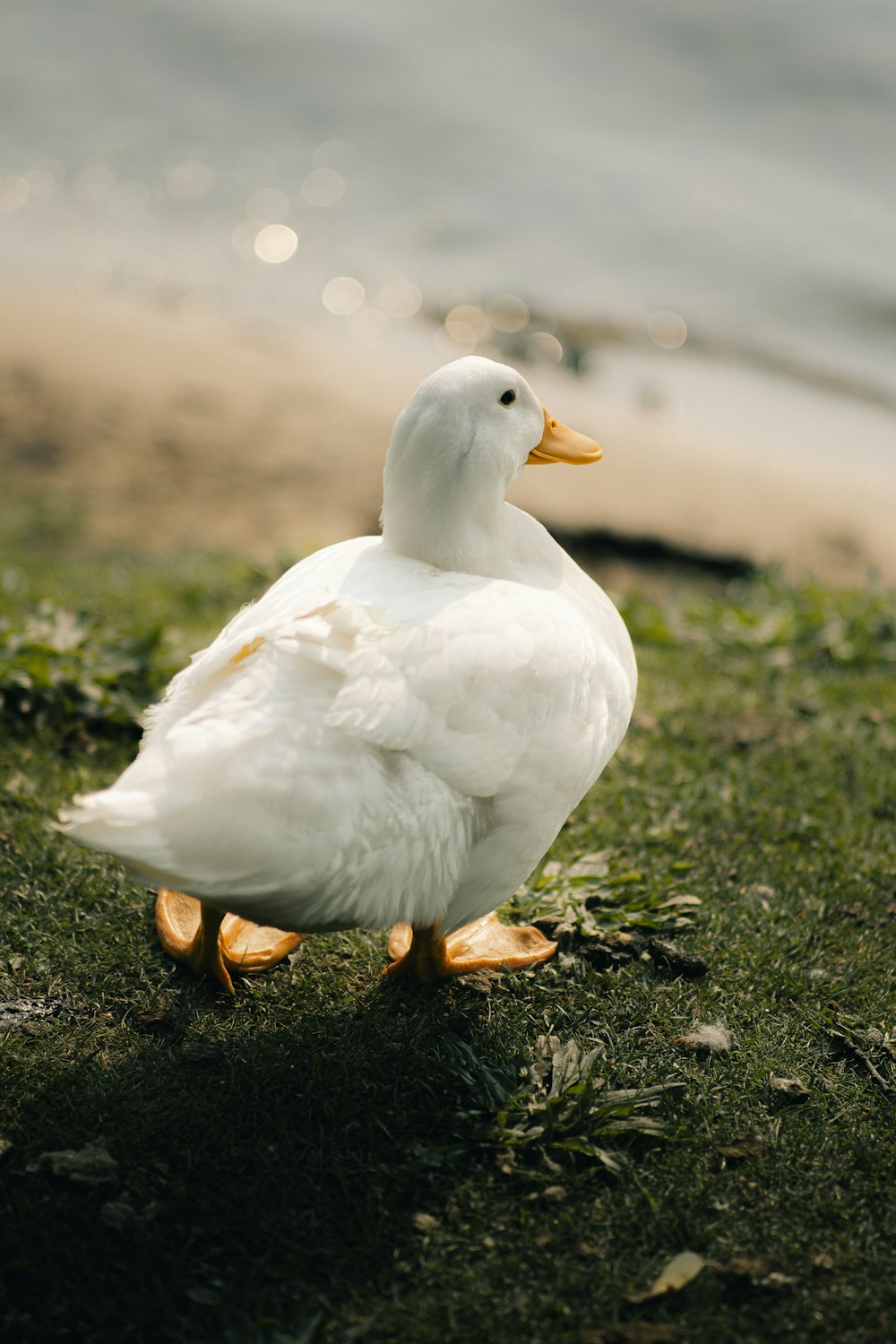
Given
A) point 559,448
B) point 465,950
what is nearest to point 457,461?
point 559,448

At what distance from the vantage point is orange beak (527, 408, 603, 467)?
10.2 ft

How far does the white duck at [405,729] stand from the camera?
2.14 meters

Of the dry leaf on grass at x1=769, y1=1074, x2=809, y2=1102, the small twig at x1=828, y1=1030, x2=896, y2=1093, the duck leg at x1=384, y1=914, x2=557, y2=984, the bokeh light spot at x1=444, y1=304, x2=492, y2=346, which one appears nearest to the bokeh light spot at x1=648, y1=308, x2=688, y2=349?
the bokeh light spot at x1=444, y1=304, x2=492, y2=346

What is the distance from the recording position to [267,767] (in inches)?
84.4

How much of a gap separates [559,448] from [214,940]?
1.61 meters

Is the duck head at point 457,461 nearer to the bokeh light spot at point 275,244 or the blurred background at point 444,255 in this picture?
the blurred background at point 444,255

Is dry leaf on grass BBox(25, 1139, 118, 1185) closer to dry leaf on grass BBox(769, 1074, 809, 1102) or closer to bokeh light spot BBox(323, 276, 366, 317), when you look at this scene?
dry leaf on grass BBox(769, 1074, 809, 1102)

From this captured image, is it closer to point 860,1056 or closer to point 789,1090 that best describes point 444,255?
point 860,1056

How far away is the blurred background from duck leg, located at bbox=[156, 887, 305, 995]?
3.44m

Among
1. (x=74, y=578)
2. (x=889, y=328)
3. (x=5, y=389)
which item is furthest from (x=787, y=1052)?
(x=889, y=328)

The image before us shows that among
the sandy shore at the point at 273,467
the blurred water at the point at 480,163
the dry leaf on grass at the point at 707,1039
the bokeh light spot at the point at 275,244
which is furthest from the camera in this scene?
the bokeh light spot at the point at 275,244

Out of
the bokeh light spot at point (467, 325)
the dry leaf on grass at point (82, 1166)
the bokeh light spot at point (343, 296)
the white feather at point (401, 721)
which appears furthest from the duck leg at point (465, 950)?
the bokeh light spot at point (343, 296)

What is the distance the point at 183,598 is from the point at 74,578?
59cm

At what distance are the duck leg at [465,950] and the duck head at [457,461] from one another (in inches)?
38.3
